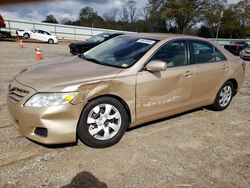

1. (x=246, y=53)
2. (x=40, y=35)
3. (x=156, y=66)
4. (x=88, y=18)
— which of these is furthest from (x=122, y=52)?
(x=88, y=18)

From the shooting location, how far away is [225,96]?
16.2 ft

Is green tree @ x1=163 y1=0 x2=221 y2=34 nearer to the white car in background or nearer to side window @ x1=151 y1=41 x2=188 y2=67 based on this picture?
the white car in background

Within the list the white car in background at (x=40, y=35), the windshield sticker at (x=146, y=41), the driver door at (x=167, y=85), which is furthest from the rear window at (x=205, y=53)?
the white car in background at (x=40, y=35)

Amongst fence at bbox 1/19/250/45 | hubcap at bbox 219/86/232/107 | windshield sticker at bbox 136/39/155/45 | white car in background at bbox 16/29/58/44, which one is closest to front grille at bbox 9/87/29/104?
windshield sticker at bbox 136/39/155/45

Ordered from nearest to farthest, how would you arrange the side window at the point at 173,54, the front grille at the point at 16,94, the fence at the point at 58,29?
the front grille at the point at 16,94 → the side window at the point at 173,54 → the fence at the point at 58,29

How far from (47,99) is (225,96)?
3.67 m

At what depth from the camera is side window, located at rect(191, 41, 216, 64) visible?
13.6 ft

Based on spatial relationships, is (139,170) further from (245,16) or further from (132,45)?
(245,16)

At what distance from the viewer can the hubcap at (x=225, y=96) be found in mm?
4830

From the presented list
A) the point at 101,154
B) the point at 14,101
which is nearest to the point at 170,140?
the point at 101,154

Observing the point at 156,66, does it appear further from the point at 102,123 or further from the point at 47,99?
the point at 47,99

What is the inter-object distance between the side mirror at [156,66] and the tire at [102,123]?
0.67 meters

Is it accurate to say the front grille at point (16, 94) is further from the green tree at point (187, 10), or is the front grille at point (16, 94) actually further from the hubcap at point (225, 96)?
the green tree at point (187, 10)

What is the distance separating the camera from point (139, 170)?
9.18ft
